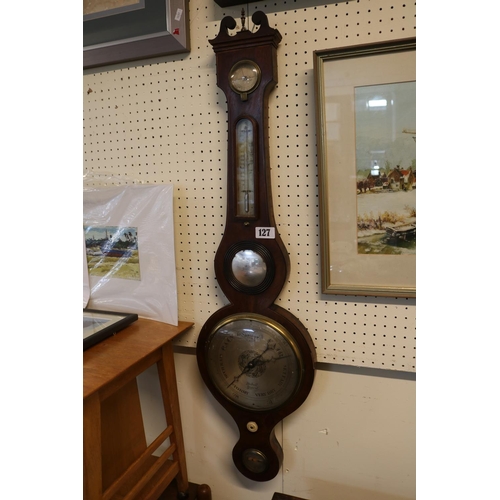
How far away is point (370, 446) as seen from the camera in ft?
3.96

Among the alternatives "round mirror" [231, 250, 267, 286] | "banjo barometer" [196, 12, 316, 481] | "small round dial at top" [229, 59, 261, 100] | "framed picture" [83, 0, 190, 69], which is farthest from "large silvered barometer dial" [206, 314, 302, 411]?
"framed picture" [83, 0, 190, 69]

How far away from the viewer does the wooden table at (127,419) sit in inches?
37.1

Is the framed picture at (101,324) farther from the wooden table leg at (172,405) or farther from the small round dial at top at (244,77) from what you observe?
the small round dial at top at (244,77)

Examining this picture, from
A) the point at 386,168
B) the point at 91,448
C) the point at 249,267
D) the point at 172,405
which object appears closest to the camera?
the point at 91,448

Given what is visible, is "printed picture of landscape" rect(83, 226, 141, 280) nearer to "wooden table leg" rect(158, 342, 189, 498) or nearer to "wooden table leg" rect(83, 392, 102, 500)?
"wooden table leg" rect(158, 342, 189, 498)

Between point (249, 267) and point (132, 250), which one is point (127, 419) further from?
point (249, 267)

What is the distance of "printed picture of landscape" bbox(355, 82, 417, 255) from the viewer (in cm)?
101

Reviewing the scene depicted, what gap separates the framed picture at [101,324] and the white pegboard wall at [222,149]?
0.19 metres

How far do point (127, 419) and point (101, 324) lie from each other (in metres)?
0.38

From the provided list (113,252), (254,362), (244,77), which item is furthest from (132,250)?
(244,77)

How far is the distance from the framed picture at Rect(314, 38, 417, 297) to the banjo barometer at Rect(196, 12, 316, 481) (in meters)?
0.15

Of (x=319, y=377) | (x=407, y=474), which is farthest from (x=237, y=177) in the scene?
(x=407, y=474)

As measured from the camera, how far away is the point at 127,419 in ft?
4.47

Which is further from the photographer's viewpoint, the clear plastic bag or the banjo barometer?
the clear plastic bag
